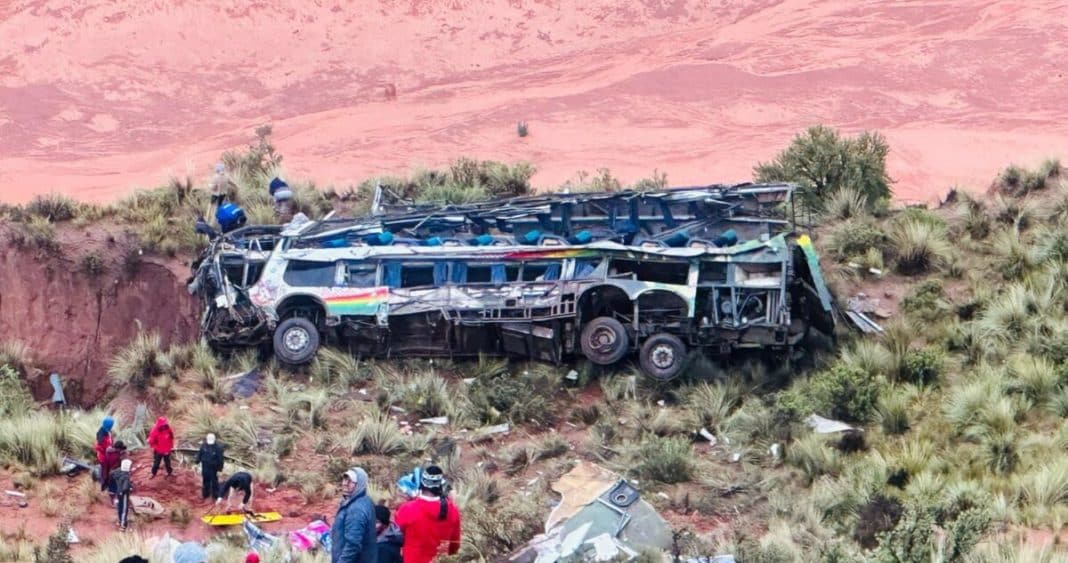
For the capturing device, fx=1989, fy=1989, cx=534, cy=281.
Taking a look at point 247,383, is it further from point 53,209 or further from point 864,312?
point 864,312

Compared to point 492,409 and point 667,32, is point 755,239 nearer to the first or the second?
point 492,409

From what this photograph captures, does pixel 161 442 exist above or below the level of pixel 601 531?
above

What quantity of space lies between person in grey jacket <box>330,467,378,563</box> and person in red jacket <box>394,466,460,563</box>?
783mm

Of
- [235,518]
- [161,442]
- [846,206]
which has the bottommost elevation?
[235,518]

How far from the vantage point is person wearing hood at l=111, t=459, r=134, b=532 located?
20.2 m

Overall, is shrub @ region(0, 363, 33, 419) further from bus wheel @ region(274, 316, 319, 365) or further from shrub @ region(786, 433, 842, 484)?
shrub @ region(786, 433, 842, 484)

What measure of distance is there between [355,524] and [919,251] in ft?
50.0

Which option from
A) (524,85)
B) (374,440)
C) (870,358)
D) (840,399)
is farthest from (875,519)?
(524,85)

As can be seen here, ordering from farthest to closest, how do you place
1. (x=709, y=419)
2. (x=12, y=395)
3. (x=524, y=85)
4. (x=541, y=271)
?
(x=524, y=85), (x=12, y=395), (x=541, y=271), (x=709, y=419)

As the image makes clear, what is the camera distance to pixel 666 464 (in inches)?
869

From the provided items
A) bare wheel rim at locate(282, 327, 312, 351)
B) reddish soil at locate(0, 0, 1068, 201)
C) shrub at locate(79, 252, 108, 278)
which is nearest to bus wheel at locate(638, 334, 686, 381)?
bare wheel rim at locate(282, 327, 312, 351)

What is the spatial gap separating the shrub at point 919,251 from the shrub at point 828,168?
2.28 metres

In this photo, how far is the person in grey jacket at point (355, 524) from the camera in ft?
49.8

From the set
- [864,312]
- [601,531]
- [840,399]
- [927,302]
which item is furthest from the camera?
[864,312]
